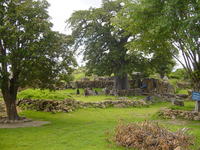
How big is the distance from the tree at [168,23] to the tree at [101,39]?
15.2m

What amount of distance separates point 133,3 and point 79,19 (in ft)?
68.0

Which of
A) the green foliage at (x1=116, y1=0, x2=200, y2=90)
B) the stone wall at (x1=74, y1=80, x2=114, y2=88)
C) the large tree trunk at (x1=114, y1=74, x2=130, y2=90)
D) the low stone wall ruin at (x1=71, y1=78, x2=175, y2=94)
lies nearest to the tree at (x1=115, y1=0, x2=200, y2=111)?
the green foliage at (x1=116, y1=0, x2=200, y2=90)

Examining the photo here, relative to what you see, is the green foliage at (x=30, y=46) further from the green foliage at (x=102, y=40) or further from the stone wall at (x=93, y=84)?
the stone wall at (x=93, y=84)

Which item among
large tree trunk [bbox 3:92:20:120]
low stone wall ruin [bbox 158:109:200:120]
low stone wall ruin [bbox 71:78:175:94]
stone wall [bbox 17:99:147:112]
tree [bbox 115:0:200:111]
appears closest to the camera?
tree [bbox 115:0:200:111]

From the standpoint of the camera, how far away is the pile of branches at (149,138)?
866 cm

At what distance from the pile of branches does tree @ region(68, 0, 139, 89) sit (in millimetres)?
24029

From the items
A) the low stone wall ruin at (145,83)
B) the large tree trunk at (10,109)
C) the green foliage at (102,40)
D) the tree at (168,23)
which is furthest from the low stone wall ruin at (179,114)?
the low stone wall ruin at (145,83)

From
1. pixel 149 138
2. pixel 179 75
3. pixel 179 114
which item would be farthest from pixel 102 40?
pixel 149 138

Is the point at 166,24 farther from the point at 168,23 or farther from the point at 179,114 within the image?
the point at 179,114

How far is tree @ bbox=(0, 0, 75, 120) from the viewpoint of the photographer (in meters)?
14.0

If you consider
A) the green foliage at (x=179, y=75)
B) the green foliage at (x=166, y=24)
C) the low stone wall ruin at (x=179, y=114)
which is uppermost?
the green foliage at (x=166, y=24)

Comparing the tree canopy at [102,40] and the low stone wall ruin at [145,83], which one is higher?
the tree canopy at [102,40]

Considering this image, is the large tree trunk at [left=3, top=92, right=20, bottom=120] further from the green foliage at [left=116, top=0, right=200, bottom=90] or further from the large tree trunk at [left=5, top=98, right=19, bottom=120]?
the green foliage at [left=116, top=0, right=200, bottom=90]

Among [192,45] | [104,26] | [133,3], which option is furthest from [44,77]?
[104,26]
